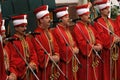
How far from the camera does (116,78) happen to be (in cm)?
613

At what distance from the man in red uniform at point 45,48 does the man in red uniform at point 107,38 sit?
1040 mm

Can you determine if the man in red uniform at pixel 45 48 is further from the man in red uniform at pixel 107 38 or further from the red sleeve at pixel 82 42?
the man in red uniform at pixel 107 38

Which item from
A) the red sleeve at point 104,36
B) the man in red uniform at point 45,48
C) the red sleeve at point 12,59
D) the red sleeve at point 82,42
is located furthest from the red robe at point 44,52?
the red sleeve at point 104,36

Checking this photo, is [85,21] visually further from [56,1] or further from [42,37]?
[56,1]

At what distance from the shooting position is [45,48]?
4879 mm

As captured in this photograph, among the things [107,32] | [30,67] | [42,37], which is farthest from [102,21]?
[30,67]

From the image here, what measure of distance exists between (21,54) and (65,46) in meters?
0.83

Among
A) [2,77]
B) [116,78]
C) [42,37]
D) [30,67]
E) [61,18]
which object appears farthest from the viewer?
[116,78]

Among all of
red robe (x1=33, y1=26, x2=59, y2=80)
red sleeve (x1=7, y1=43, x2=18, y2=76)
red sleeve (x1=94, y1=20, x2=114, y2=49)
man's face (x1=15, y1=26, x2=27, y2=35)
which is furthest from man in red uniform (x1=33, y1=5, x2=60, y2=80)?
red sleeve (x1=94, y1=20, x2=114, y2=49)

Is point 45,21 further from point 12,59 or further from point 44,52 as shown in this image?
point 12,59

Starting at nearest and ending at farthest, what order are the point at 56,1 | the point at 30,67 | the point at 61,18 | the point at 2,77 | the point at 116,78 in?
1. the point at 2,77
2. the point at 30,67
3. the point at 61,18
4. the point at 116,78
5. the point at 56,1

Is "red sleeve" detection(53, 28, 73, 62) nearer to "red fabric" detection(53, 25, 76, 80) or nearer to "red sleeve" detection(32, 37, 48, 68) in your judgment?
"red fabric" detection(53, 25, 76, 80)

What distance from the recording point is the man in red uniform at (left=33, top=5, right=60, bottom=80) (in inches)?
190

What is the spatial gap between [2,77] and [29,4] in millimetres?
3141
